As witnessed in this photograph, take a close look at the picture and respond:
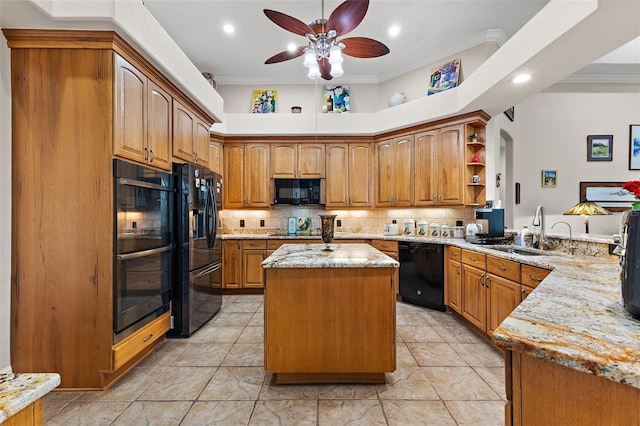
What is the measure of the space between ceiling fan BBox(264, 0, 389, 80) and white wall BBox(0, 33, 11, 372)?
177 cm

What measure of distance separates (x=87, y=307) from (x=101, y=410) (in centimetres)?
64

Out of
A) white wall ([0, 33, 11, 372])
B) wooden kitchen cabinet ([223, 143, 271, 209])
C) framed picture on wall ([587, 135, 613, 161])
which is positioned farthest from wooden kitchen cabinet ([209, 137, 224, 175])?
framed picture on wall ([587, 135, 613, 161])

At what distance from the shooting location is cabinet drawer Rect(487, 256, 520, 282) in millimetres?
2443

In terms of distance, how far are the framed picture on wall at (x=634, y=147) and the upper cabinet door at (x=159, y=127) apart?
7.61 m

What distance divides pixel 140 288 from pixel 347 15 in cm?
259

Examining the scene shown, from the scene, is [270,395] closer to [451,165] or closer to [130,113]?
[130,113]

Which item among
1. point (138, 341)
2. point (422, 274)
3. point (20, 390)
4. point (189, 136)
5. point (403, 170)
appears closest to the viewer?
point (20, 390)

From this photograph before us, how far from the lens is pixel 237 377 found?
223 centimetres

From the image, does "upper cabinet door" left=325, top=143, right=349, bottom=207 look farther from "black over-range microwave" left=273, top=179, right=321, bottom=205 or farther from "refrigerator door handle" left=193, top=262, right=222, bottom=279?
"refrigerator door handle" left=193, top=262, right=222, bottom=279

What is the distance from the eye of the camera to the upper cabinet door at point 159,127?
7.99 feet

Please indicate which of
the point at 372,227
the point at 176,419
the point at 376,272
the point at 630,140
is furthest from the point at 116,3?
the point at 630,140

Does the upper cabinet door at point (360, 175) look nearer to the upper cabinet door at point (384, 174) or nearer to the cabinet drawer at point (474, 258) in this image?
the upper cabinet door at point (384, 174)

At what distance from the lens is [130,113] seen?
218 cm

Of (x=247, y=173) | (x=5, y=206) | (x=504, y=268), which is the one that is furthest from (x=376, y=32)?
(x=5, y=206)
